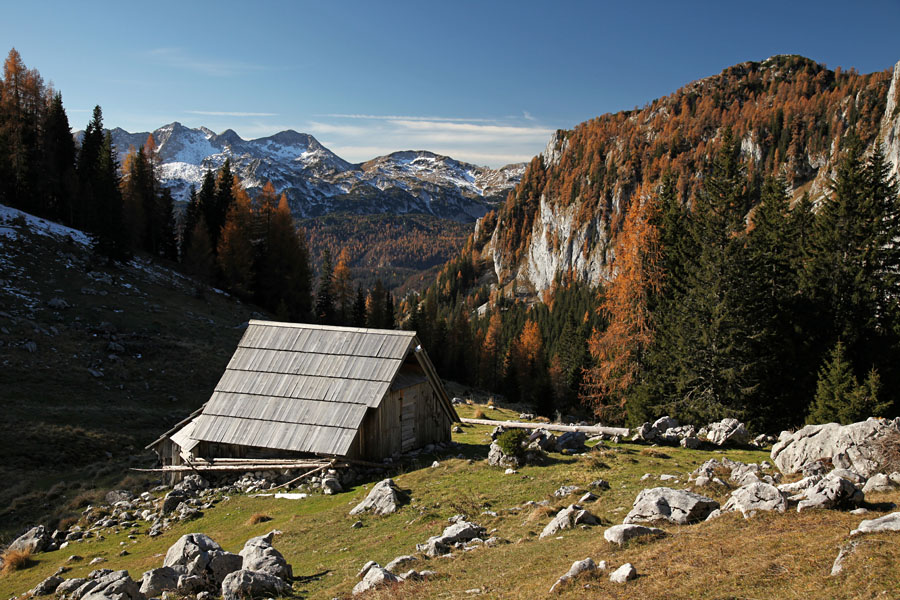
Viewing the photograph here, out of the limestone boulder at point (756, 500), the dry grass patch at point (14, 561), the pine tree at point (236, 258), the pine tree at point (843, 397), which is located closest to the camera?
the limestone boulder at point (756, 500)

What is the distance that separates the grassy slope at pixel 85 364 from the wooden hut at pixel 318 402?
20.5ft

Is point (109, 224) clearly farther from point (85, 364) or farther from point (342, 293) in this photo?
point (342, 293)

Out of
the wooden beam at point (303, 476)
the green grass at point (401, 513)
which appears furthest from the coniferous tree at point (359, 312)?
the wooden beam at point (303, 476)

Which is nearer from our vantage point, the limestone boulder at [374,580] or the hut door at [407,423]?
the limestone boulder at [374,580]

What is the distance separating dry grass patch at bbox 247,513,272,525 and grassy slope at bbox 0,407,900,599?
0.33 metres

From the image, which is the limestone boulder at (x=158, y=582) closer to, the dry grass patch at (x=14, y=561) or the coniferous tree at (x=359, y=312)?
the dry grass patch at (x=14, y=561)

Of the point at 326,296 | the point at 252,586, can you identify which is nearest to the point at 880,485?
the point at 252,586

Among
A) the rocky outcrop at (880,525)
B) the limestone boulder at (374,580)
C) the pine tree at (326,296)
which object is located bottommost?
the limestone boulder at (374,580)

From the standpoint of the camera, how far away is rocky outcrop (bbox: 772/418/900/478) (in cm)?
1464

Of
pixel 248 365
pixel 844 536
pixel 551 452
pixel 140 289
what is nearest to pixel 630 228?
pixel 551 452

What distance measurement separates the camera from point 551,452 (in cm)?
2248

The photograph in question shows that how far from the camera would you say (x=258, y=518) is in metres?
18.8

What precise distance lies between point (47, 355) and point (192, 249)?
36.5 m

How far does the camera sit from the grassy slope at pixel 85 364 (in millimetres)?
27828
